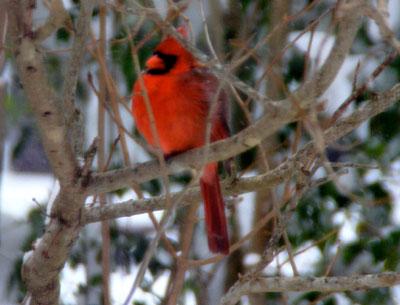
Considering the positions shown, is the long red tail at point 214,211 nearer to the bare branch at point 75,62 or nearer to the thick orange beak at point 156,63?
the thick orange beak at point 156,63

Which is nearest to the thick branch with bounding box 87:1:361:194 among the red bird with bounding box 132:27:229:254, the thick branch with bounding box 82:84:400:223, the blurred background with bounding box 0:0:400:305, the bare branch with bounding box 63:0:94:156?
the thick branch with bounding box 82:84:400:223

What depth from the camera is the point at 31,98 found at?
6.40 ft

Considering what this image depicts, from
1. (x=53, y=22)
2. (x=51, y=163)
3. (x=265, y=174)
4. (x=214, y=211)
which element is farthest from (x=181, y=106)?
(x=53, y=22)

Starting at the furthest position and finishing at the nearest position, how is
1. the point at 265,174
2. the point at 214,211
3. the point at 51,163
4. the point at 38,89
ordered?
the point at 214,211, the point at 265,174, the point at 51,163, the point at 38,89

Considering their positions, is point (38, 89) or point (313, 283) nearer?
point (38, 89)

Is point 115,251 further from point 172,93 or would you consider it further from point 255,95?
point 255,95

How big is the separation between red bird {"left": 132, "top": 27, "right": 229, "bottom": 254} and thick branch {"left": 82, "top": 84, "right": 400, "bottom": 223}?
20cm

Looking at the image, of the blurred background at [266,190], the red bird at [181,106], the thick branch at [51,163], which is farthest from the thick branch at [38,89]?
the blurred background at [266,190]

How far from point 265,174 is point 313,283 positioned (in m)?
0.39

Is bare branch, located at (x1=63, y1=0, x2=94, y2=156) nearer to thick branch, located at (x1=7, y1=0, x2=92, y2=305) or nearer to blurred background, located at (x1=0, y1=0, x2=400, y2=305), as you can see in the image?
thick branch, located at (x1=7, y1=0, x2=92, y2=305)

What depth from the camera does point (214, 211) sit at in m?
2.78

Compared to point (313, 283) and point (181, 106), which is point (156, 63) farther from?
point (313, 283)

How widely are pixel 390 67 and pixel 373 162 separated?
34cm

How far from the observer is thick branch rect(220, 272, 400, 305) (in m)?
2.07
